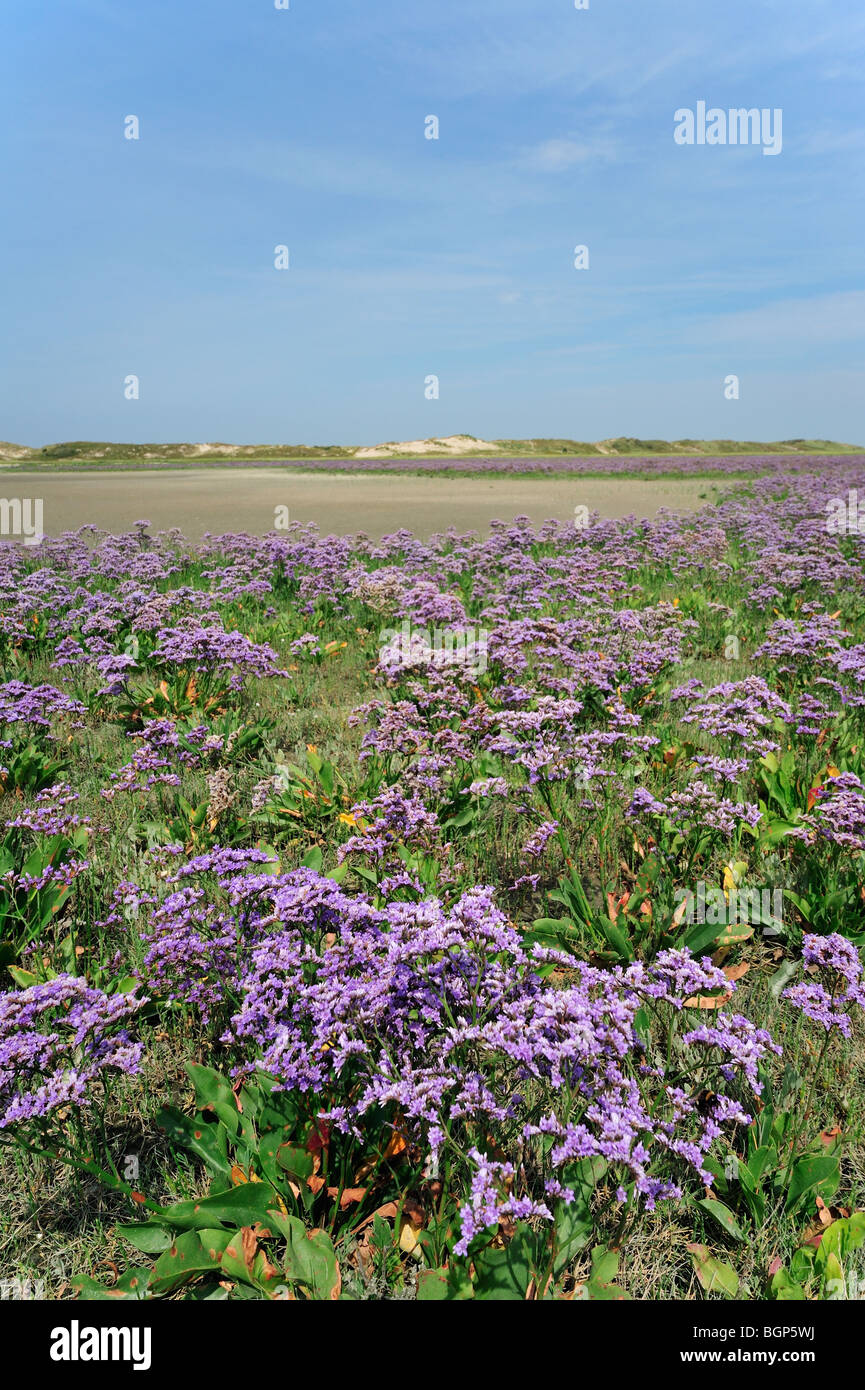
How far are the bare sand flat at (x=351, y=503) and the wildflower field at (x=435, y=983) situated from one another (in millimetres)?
15435

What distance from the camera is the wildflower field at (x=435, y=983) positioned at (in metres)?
2.22

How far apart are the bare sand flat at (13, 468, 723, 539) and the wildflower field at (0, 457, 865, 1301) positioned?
15435 millimetres

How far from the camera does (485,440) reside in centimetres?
12744

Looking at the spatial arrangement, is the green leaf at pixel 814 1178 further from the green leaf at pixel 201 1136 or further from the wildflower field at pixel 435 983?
the green leaf at pixel 201 1136

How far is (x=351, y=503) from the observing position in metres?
33.9

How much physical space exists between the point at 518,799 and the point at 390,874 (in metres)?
1.49

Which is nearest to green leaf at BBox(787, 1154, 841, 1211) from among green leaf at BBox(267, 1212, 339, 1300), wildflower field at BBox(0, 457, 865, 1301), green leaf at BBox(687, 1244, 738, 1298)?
wildflower field at BBox(0, 457, 865, 1301)

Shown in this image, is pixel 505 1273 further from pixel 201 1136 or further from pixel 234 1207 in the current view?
pixel 201 1136

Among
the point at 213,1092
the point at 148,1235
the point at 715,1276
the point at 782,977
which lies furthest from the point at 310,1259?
the point at 782,977

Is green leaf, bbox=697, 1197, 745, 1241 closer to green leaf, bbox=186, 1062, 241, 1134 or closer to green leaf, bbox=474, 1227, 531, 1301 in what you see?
green leaf, bbox=474, 1227, 531, 1301

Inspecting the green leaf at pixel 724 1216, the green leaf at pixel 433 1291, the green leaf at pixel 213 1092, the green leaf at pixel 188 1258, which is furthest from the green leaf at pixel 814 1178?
the green leaf at pixel 213 1092

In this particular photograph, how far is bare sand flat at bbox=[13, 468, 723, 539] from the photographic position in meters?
24.1

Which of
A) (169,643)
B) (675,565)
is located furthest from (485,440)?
(169,643)
